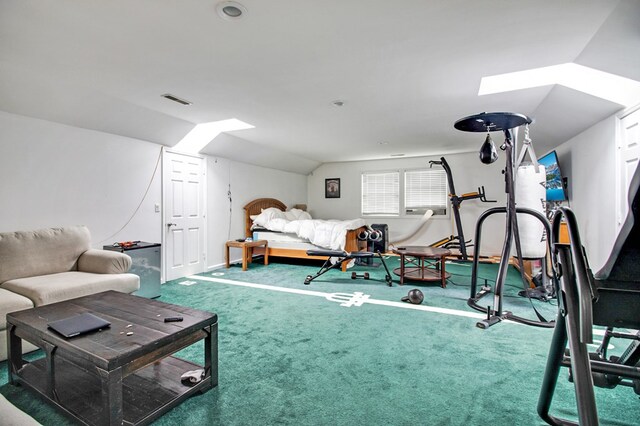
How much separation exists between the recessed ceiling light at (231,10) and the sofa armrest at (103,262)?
2.52 metres

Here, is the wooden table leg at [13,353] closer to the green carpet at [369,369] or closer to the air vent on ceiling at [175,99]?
the green carpet at [369,369]

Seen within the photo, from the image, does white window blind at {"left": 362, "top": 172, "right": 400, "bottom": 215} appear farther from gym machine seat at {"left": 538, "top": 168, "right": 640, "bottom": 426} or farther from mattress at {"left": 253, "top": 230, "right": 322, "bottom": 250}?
gym machine seat at {"left": 538, "top": 168, "right": 640, "bottom": 426}

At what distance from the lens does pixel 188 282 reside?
4586 millimetres

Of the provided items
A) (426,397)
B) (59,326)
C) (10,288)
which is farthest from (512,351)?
(10,288)

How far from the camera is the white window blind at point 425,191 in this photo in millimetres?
7024

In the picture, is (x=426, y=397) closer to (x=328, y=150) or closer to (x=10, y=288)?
(x=10, y=288)

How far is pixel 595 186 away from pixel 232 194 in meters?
5.51

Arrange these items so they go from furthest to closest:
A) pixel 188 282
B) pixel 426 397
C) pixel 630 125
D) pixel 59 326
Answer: pixel 188 282
pixel 630 125
pixel 426 397
pixel 59 326

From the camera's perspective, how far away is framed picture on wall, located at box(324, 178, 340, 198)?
811cm

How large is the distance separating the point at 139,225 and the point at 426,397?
4.14m

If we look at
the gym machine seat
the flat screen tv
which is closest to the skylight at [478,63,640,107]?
the flat screen tv

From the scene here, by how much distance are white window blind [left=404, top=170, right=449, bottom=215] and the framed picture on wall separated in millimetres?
1776

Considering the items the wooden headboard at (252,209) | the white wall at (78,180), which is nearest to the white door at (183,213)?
the white wall at (78,180)

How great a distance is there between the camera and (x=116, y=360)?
4.58 ft
